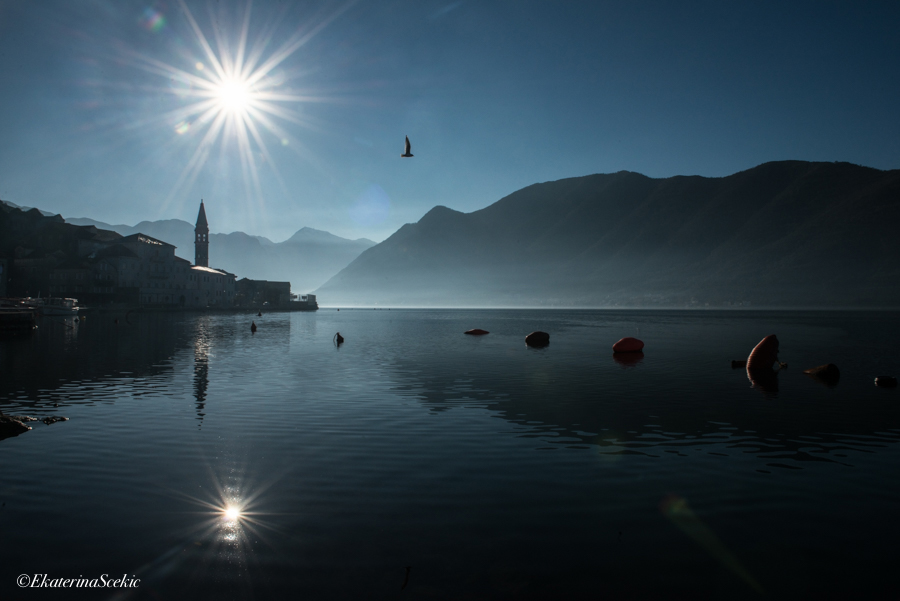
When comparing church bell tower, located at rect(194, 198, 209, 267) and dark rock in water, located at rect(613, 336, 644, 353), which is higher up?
church bell tower, located at rect(194, 198, 209, 267)

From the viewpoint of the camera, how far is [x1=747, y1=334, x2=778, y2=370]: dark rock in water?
33.7 meters

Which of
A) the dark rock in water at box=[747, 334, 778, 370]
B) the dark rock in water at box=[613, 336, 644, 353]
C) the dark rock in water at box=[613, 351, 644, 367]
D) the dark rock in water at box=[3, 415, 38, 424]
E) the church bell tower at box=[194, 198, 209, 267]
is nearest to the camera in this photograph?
the dark rock in water at box=[3, 415, 38, 424]

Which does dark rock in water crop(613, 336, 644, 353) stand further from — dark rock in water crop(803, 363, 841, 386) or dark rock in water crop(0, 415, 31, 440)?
dark rock in water crop(0, 415, 31, 440)

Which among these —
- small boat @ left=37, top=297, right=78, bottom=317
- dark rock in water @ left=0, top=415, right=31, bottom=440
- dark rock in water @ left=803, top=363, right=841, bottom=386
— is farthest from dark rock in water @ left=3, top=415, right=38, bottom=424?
small boat @ left=37, top=297, right=78, bottom=317

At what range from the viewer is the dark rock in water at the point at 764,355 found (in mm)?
33656

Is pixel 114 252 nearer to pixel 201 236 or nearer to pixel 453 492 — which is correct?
pixel 201 236

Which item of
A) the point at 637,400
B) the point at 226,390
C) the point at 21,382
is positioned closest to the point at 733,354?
the point at 637,400

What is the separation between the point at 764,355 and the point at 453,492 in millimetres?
31646

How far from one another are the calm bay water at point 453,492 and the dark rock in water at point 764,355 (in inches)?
326

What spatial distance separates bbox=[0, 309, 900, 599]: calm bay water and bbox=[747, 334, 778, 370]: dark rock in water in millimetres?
8286

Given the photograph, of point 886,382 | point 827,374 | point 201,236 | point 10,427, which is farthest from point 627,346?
point 201,236

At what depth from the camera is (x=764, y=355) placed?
3412 centimetres

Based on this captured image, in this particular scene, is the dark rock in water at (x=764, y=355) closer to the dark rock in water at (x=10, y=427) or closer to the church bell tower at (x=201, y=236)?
the dark rock in water at (x=10, y=427)

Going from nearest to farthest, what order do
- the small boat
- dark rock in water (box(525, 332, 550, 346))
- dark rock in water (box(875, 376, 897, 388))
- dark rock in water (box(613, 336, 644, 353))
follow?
dark rock in water (box(875, 376, 897, 388)) < dark rock in water (box(613, 336, 644, 353)) < dark rock in water (box(525, 332, 550, 346)) < the small boat
